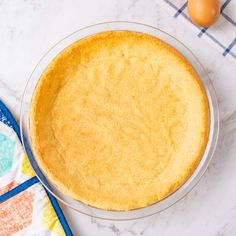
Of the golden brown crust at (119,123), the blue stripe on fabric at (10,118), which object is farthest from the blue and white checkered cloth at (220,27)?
the blue stripe on fabric at (10,118)

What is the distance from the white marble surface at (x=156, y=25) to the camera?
1373 mm

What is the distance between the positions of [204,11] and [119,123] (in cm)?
34

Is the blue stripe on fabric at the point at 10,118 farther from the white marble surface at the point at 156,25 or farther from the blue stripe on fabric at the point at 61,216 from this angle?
the blue stripe on fabric at the point at 61,216

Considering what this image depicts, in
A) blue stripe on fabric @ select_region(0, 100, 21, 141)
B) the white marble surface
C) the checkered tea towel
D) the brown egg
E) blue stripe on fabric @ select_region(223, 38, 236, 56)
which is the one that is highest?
the brown egg

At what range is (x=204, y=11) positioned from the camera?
129 cm

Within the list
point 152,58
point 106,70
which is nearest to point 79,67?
point 106,70

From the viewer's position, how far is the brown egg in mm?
1287

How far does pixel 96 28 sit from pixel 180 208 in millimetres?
514

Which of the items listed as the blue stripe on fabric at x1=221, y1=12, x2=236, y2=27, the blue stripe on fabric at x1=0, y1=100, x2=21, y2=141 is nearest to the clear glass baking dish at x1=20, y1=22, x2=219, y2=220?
the blue stripe on fabric at x1=0, y1=100, x2=21, y2=141

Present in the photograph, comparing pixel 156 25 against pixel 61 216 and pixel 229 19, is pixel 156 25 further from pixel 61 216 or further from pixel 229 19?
pixel 61 216

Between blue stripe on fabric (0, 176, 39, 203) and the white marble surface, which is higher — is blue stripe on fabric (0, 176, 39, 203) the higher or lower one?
the lower one

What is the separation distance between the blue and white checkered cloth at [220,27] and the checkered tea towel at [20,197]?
1.67 ft

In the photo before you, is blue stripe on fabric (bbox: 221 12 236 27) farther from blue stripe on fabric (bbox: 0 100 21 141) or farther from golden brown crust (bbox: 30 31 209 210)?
blue stripe on fabric (bbox: 0 100 21 141)

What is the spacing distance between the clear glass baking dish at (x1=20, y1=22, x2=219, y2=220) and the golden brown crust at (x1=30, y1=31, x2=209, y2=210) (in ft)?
0.15
